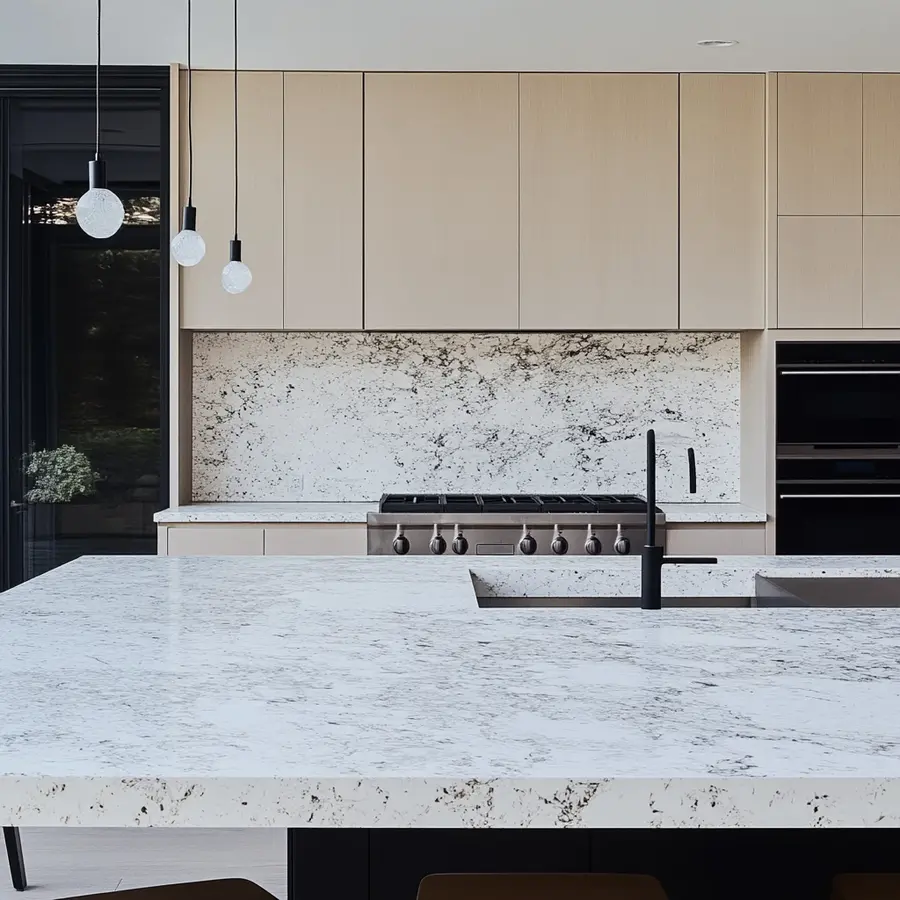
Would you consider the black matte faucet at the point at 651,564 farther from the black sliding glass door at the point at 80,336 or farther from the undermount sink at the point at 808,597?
the black sliding glass door at the point at 80,336

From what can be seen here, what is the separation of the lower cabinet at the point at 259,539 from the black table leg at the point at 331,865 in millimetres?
2338

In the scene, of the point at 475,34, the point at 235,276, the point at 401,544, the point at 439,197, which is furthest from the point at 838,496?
the point at 235,276

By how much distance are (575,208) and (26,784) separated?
11.4 feet

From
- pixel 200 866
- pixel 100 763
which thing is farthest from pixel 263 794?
pixel 200 866

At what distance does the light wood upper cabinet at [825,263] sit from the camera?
3994 millimetres

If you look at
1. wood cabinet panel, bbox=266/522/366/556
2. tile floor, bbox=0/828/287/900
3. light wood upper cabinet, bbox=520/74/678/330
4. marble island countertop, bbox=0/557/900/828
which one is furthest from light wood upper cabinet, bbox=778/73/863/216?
tile floor, bbox=0/828/287/900

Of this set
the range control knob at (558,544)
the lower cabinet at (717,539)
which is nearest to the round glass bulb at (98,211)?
the range control knob at (558,544)

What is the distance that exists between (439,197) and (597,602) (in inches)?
88.6

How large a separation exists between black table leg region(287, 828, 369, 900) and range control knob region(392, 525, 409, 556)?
217 cm

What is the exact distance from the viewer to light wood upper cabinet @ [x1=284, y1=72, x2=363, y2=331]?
3994mm

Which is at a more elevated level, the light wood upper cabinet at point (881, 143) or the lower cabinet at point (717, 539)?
the light wood upper cabinet at point (881, 143)

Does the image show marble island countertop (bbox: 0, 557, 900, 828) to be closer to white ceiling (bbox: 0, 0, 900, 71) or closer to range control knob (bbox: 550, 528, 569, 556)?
range control knob (bbox: 550, 528, 569, 556)

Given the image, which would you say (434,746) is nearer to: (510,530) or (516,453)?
(510,530)

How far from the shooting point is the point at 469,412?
175 inches
